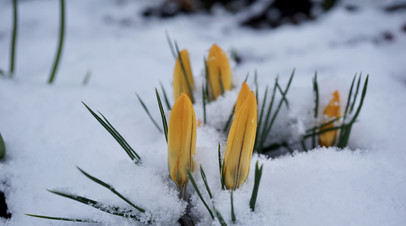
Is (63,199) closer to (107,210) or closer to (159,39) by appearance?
(107,210)

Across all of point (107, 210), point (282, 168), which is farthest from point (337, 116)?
point (107, 210)

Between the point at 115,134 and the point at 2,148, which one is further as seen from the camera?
the point at 2,148

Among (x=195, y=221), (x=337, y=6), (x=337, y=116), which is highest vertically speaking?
(x=337, y=6)

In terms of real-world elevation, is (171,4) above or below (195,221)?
above

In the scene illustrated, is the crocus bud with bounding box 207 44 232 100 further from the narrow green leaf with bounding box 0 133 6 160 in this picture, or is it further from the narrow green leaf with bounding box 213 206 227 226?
the narrow green leaf with bounding box 0 133 6 160

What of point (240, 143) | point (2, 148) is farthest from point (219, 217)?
point (2, 148)

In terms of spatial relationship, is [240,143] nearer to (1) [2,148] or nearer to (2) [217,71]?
(2) [217,71]
